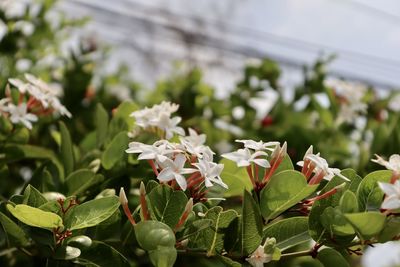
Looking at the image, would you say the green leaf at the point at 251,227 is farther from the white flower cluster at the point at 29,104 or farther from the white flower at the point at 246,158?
the white flower cluster at the point at 29,104

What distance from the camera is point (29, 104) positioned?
0.89m

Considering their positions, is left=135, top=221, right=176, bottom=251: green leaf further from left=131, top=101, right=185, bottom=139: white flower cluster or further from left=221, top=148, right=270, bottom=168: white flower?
left=131, top=101, right=185, bottom=139: white flower cluster

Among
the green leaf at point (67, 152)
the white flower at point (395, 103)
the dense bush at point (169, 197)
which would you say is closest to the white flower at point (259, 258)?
the dense bush at point (169, 197)

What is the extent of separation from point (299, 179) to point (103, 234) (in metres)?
0.25

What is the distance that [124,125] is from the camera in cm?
87

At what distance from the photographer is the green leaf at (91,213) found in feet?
1.82

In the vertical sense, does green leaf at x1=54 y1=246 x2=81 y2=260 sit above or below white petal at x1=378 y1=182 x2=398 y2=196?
below

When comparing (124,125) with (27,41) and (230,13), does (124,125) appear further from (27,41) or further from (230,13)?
(230,13)

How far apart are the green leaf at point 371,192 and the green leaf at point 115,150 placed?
1.07 ft

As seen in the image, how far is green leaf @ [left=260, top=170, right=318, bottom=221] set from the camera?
57cm

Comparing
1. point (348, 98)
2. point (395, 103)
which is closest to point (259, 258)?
point (348, 98)

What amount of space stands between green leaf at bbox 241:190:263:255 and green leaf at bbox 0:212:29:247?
0.24 meters

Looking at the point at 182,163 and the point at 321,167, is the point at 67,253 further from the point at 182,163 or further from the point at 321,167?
the point at 321,167

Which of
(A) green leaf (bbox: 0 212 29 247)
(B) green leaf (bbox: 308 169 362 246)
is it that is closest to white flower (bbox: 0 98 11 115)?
(A) green leaf (bbox: 0 212 29 247)
